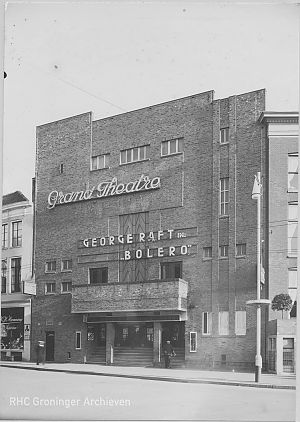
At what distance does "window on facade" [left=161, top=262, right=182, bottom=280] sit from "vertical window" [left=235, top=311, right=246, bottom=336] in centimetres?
48

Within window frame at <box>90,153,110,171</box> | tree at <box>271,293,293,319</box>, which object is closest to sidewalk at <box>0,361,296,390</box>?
tree at <box>271,293,293,319</box>

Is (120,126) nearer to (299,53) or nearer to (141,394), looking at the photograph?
(299,53)

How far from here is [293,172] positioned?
6.25 meters

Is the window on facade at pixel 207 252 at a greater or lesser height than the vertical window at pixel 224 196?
lesser

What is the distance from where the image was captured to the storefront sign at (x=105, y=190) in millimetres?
6492

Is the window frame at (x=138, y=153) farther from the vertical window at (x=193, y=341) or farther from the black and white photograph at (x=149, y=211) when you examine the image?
the vertical window at (x=193, y=341)

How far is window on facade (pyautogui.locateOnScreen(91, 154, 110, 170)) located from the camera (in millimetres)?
6615

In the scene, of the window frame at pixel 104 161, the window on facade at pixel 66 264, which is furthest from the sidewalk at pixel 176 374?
the window frame at pixel 104 161

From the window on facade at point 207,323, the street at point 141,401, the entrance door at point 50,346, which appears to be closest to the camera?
the street at point 141,401

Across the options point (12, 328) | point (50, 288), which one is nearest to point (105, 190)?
point (50, 288)

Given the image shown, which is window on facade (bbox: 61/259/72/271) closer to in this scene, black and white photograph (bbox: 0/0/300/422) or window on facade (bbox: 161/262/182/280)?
black and white photograph (bbox: 0/0/300/422)

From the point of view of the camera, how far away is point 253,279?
20.7ft

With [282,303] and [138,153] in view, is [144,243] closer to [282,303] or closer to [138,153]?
[138,153]

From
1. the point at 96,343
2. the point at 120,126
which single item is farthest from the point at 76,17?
the point at 96,343
